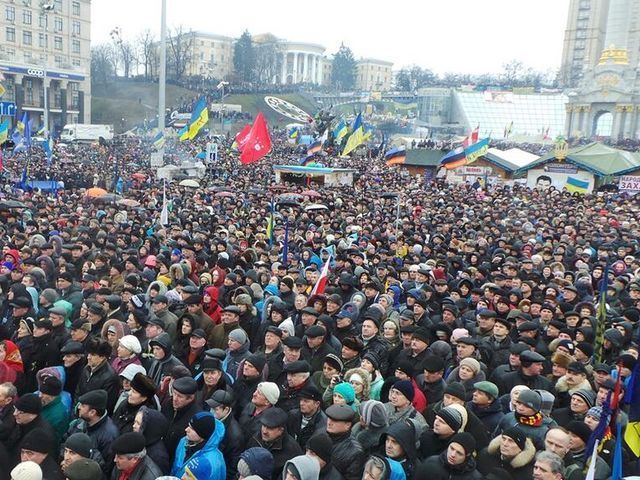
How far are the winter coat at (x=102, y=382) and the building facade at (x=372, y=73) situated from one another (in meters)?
134

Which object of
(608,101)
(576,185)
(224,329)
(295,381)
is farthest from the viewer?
(608,101)

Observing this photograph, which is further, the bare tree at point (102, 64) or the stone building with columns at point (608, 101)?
the bare tree at point (102, 64)

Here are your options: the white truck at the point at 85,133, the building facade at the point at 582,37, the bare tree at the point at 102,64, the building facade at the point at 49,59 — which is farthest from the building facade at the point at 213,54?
the white truck at the point at 85,133

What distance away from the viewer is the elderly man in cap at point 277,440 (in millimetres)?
4109

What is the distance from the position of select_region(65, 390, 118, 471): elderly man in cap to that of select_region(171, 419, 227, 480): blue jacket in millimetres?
521

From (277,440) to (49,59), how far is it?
65.6 metres

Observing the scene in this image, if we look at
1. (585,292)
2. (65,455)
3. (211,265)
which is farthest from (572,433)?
(211,265)

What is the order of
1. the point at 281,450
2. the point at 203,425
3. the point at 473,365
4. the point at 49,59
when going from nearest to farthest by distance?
the point at 203,425 → the point at 281,450 → the point at 473,365 → the point at 49,59

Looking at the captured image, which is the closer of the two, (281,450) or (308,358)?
(281,450)

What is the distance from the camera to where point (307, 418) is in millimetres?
4660

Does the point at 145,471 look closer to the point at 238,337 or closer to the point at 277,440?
the point at 277,440

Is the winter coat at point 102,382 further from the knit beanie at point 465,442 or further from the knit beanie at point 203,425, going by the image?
the knit beanie at point 465,442

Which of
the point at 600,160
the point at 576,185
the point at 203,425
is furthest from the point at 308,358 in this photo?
the point at 600,160

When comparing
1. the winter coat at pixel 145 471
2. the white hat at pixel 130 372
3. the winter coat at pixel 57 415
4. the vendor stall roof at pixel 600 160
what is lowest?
the winter coat at pixel 57 415
